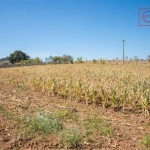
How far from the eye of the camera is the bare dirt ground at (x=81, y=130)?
3447 millimetres

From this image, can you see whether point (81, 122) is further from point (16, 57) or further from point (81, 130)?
point (16, 57)

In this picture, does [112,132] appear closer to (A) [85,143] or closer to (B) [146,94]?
(A) [85,143]

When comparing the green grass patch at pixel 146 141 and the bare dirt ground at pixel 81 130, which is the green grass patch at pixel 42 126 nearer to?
the bare dirt ground at pixel 81 130

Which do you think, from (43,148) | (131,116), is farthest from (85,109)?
(43,148)

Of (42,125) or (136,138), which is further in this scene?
(42,125)

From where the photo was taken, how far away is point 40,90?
338 inches

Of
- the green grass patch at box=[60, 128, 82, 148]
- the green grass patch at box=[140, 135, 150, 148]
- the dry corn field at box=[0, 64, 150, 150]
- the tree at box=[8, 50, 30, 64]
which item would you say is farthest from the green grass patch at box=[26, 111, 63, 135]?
the tree at box=[8, 50, 30, 64]

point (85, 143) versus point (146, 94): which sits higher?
point (146, 94)

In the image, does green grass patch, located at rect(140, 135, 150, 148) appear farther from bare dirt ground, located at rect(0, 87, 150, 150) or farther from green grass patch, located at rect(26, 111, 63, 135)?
green grass patch, located at rect(26, 111, 63, 135)

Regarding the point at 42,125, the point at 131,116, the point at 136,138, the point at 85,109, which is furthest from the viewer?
the point at 85,109

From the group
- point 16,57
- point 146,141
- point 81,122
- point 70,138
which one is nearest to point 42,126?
point 70,138

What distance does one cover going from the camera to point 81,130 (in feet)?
13.0

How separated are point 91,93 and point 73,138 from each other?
2.88 m

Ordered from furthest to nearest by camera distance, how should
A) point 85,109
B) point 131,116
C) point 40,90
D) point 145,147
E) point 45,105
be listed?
point 40,90 < point 45,105 < point 85,109 < point 131,116 < point 145,147
